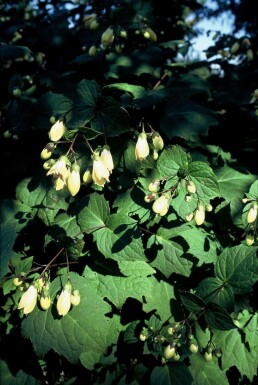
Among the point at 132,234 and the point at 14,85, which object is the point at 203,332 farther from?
the point at 14,85

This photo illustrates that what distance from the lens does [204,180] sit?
178 centimetres

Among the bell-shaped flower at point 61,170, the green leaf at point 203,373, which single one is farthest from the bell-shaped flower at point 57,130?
the green leaf at point 203,373

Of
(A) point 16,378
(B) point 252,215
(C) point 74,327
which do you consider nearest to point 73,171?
A: (C) point 74,327

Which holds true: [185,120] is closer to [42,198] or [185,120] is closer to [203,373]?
[42,198]

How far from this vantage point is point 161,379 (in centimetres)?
194

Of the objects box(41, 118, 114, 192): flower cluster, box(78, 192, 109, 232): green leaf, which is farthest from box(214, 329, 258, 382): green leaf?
box(41, 118, 114, 192): flower cluster

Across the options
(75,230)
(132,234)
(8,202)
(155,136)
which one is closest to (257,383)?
(132,234)

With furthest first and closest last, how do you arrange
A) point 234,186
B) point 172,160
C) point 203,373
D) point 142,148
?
1. point 234,186
2. point 203,373
3. point 172,160
4. point 142,148

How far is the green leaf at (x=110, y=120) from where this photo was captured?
1.90 metres

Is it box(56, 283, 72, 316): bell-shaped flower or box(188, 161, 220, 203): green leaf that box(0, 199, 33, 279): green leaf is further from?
box(188, 161, 220, 203): green leaf

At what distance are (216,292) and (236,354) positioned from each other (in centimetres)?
50

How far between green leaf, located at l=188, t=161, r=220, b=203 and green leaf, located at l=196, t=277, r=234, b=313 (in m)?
0.49

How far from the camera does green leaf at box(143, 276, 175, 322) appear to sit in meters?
1.99

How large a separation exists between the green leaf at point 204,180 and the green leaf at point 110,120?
0.46 m
